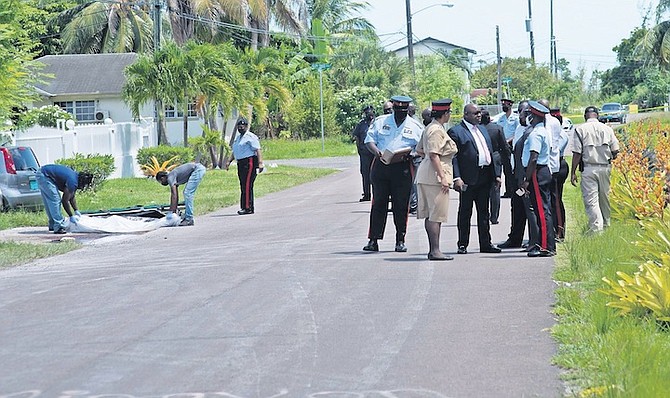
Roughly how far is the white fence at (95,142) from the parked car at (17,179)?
18.3ft

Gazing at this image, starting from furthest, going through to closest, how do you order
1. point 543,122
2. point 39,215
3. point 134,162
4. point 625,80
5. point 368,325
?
1. point 625,80
2. point 134,162
3. point 39,215
4. point 543,122
5. point 368,325

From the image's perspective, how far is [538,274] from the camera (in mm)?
11750

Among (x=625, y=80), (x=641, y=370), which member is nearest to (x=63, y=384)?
(x=641, y=370)

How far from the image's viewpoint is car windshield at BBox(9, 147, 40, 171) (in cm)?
2095

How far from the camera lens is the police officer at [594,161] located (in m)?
14.7

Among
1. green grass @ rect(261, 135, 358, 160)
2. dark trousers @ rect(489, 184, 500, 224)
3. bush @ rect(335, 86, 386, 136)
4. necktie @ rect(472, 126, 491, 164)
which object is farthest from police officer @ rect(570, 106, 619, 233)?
bush @ rect(335, 86, 386, 136)

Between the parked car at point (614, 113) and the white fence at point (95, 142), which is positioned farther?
the parked car at point (614, 113)

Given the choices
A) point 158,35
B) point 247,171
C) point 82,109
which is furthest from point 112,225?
point 82,109

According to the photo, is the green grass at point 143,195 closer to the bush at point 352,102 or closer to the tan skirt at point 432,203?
the tan skirt at point 432,203

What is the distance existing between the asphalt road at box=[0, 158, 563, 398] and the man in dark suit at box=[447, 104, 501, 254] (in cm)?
26

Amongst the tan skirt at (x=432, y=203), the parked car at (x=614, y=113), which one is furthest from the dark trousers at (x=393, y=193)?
the parked car at (x=614, y=113)

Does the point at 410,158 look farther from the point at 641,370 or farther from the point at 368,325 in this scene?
the point at 641,370

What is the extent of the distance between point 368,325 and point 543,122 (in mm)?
5110

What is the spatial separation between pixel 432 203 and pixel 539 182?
1.32 m
